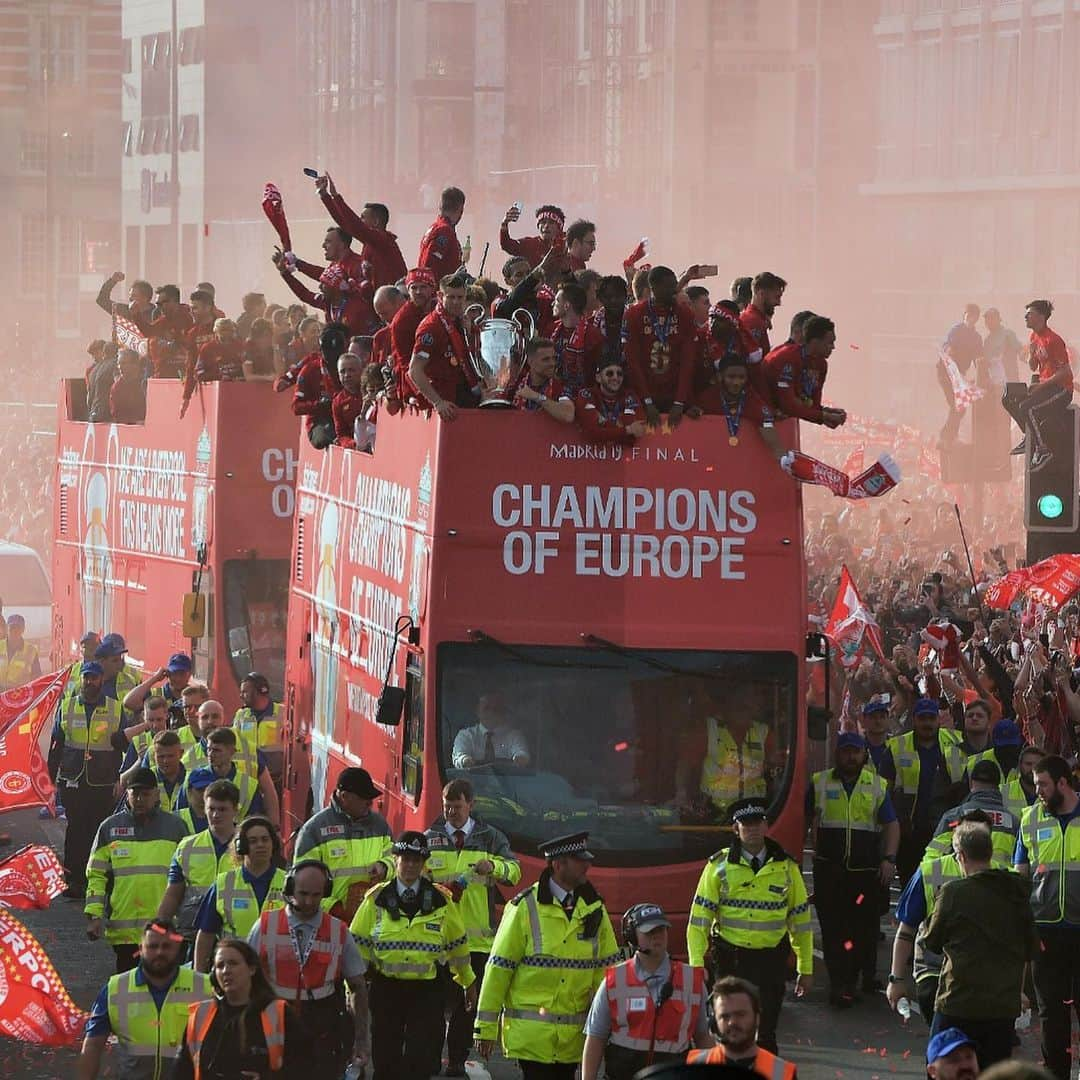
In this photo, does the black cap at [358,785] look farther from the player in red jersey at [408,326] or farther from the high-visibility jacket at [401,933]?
the player in red jersey at [408,326]

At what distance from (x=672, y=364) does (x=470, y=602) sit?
74.0 inches

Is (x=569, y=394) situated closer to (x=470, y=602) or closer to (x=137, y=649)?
(x=470, y=602)

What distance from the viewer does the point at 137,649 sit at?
859 inches

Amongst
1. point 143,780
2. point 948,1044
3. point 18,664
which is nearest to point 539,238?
point 143,780

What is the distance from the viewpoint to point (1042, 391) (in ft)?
66.2

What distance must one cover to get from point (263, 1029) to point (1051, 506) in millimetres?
10831

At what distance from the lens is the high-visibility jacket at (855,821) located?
46.7 ft

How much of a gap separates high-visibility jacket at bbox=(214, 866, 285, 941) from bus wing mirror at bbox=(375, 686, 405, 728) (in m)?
1.73

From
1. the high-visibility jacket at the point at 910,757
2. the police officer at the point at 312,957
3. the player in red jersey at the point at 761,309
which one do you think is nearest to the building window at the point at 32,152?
the player in red jersey at the point at 761,309

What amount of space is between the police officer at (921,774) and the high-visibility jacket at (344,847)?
381 cm

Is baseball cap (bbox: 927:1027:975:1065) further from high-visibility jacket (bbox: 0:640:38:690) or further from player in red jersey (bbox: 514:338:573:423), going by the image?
high-visibility jacket (bbox: 0:640:38:690)

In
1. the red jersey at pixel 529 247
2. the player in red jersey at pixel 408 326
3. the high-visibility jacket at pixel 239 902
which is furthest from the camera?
the red jersey at pixel 529 247

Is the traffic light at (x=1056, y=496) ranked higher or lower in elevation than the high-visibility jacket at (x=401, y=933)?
higher

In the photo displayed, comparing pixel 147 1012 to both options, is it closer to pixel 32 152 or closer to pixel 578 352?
pixel 578 352
